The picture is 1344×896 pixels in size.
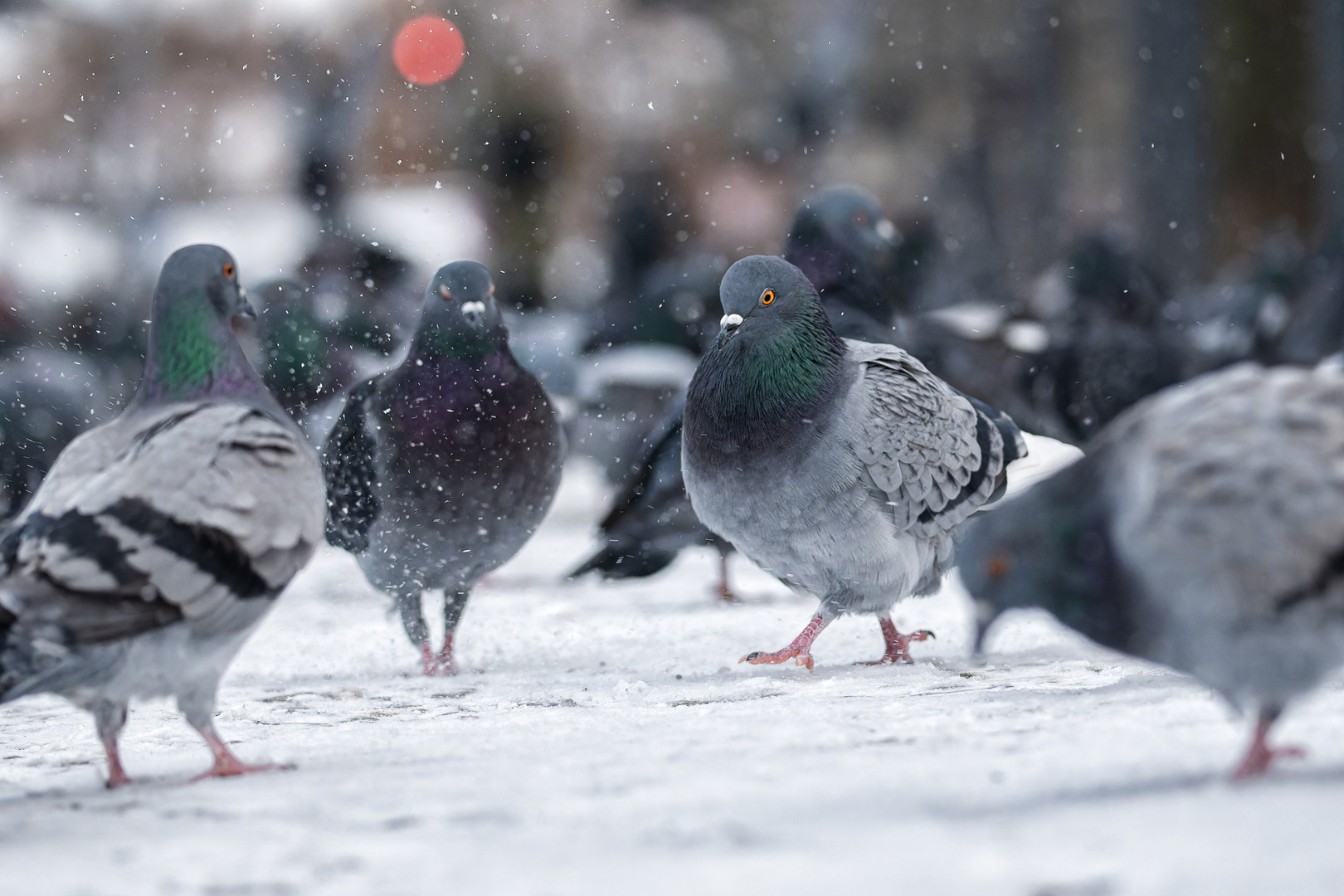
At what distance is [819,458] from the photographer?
4.13 meters

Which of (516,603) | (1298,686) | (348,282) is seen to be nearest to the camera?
(1298,686)

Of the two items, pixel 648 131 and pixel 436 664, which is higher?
pixel 648 131

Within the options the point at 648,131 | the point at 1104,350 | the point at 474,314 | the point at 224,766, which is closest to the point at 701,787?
the point at 224,766

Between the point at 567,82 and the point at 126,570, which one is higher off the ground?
the point at 567,82

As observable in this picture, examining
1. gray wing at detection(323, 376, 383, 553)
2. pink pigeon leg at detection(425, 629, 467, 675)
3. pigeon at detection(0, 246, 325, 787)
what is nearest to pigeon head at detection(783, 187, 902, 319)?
gray wing at detection(323, 376, 383, 553)

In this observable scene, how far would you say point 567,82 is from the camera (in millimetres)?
22562

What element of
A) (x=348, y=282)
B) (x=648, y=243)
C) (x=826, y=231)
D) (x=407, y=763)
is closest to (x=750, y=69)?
(x=648, y=243)

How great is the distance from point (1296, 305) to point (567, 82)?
1566 cm

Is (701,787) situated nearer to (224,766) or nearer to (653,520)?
(224,766)

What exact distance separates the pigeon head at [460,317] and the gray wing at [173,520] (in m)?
1.38

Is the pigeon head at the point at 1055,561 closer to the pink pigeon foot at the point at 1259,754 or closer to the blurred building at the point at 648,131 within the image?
the pink pigeon foot at the point at 1259,754

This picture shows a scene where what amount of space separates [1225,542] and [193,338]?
239 cm

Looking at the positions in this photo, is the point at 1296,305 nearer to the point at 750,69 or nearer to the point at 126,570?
the point at 126,570

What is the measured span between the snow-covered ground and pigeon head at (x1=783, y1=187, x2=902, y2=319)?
5.11 ft
